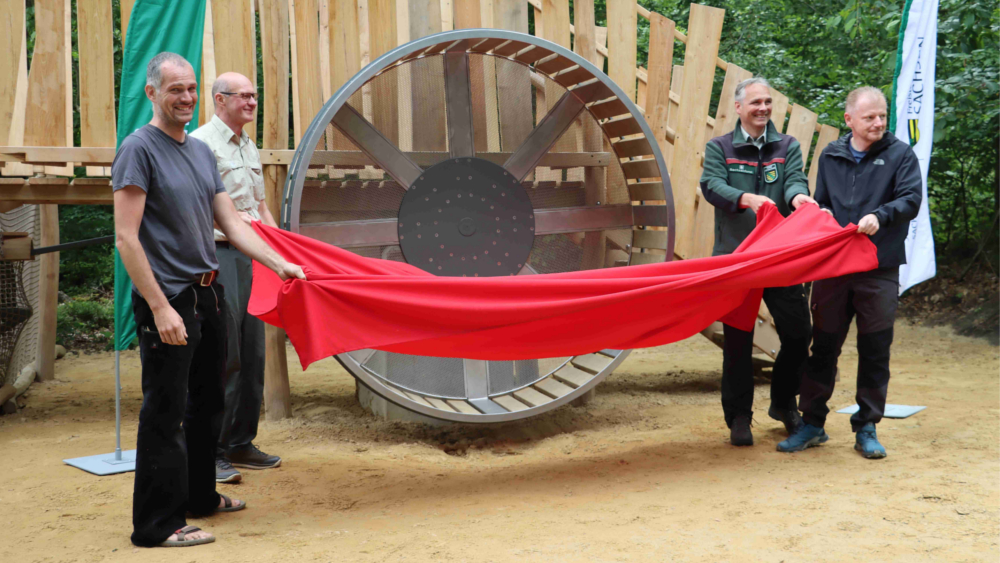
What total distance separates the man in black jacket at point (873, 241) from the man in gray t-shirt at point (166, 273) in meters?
2.59

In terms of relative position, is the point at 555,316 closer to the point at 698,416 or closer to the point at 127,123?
the point at 698,416

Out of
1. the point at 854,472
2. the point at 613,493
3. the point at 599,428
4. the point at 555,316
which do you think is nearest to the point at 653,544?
the point at 613,493

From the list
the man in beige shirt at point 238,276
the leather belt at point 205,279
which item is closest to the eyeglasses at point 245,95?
the man in beige shirt at point 238,276

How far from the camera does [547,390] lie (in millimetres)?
4562

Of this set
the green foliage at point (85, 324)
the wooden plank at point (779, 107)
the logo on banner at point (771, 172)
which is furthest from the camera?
the green foliage at point (85, 324)

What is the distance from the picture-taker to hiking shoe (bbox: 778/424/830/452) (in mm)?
3721

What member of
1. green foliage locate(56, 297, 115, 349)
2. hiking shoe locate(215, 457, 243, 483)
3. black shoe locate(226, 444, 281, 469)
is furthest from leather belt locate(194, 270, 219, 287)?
green foliage locate(56, 297, 115, 349)

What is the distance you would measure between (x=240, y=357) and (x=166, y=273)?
1089 mm

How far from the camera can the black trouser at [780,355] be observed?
3.71 metres

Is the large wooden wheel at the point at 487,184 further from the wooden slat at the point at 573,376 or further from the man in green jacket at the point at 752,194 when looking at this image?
the man in green jacket at the point at 752,194

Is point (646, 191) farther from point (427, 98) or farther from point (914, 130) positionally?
point (914, 130)

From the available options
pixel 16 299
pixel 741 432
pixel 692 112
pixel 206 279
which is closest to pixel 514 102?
pixel 692 112

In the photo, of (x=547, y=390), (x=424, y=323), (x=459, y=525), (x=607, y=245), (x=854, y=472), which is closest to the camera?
(x=459, y=525)

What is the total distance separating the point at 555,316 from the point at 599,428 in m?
1.57
